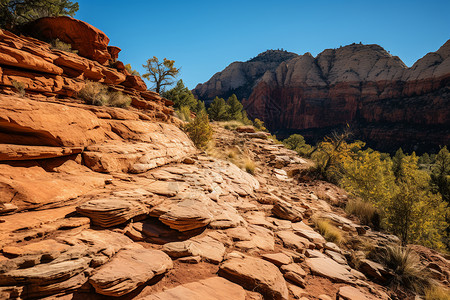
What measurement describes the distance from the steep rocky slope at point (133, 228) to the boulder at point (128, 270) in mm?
11

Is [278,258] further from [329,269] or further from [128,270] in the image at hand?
[128,270]

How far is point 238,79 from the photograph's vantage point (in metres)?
93.2

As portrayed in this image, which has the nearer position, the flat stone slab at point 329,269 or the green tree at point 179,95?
the flat stone slab at point 329,269

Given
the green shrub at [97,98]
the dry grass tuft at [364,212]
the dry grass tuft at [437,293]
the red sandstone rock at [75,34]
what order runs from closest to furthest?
1. the dry grass tuft at [437,293]
2. the dry grass tuft at [364,212]
3. the green shrub at [97,98]
4. the red sandstone rock at [75,34]

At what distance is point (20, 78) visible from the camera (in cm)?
548

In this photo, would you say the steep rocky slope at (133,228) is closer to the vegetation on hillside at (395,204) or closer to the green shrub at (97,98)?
the green shrub at (97,98)

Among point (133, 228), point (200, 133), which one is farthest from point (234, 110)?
point (133, 228)

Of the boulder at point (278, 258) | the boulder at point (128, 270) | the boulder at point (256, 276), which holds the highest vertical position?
the boulder at point (128, 270)

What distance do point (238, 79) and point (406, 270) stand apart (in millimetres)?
97927

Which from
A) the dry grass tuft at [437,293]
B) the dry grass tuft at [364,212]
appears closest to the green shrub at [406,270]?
the dry grass tuft at [437,293]

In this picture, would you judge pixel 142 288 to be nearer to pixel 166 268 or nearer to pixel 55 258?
pixel 166 268

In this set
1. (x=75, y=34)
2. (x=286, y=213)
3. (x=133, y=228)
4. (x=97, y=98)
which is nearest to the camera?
(x=133, y=228)

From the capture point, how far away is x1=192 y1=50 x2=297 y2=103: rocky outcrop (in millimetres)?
89812

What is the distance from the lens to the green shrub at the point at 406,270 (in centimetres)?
321
